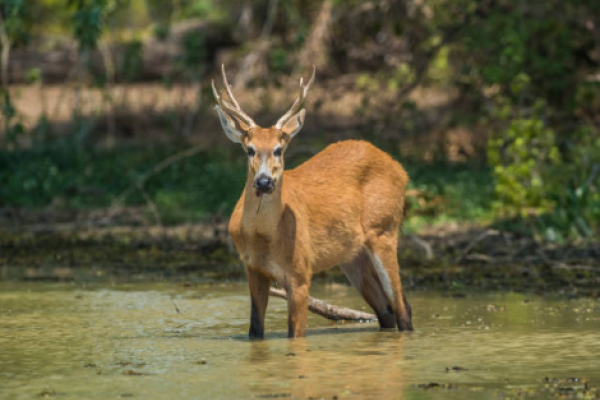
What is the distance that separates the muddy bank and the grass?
929mm

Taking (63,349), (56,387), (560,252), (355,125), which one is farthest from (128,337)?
(355,125)

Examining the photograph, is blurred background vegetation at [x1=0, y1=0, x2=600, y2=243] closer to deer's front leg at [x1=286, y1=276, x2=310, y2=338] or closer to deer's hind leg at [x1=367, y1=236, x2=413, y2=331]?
deer's hind leg at [x1=367, y1=236, x2=413, y2=331]

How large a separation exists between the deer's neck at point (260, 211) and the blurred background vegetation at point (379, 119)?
6477 millimetres

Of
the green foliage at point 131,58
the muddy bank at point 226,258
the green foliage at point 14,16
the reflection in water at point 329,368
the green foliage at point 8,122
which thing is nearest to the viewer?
the reflection in water at point 329,368

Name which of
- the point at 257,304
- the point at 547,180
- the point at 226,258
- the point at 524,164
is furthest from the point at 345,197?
the point at 547,180

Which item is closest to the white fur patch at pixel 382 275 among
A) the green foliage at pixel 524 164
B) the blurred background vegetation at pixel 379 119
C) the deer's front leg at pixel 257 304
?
the deer's front leg at pixel 257 304

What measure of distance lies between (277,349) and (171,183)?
36.9 ft

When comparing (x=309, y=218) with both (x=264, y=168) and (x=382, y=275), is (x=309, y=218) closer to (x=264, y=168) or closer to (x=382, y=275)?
(x=382, y=275)

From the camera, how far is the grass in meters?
17.0

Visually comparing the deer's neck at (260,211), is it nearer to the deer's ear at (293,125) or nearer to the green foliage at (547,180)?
the deer's ear at (293,125)

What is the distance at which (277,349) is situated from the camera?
8.41 m

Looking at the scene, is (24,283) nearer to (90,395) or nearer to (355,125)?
(90,395)

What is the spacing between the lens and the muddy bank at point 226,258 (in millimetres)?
12164

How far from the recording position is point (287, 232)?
885 centimetres
